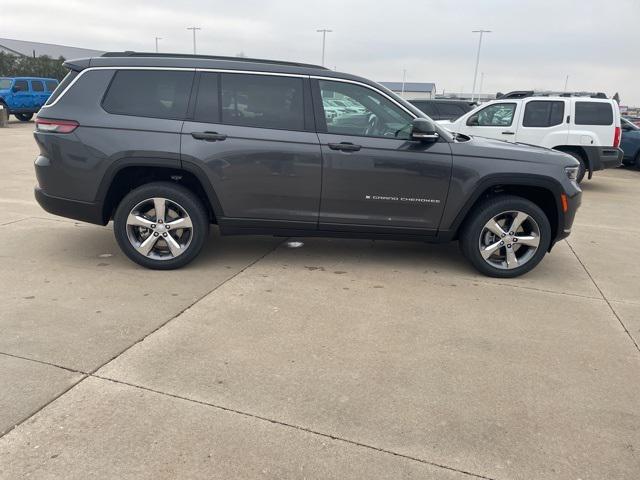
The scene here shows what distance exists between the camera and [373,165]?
4.59 m

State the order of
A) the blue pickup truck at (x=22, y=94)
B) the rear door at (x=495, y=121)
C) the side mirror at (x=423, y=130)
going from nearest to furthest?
1. the side mirror at (x=423, y=130)
2. the rear door at (x=495, y=121)
3. the blue pickup truck at (x=22, y=94)

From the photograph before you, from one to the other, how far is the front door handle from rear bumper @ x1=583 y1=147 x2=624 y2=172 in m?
8.58

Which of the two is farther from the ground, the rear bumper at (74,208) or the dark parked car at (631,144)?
the dark parked car at (631,144)

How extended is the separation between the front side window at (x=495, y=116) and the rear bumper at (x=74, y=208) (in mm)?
8846

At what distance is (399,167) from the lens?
461cm

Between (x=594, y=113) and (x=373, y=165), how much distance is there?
7.94 m

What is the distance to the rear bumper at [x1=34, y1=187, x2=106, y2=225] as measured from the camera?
15.1 ft

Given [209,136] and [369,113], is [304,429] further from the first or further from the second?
[369,113]

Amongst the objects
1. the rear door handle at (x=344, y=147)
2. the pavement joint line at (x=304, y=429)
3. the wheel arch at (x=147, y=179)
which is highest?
the rear door handle at (x=344, y=147)

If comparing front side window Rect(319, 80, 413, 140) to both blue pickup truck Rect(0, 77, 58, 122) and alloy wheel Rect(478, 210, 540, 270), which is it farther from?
blue pickup truck Rect(0, 77, 58, 122)

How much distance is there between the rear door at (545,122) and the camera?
10.5 meters

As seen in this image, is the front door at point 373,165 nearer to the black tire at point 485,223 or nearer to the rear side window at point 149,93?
the black tire at point 485,223

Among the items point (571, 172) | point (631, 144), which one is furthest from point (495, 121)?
point (571, 172)

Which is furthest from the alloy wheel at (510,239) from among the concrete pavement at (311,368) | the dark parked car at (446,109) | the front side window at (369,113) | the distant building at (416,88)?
the distant building at (416,88)
